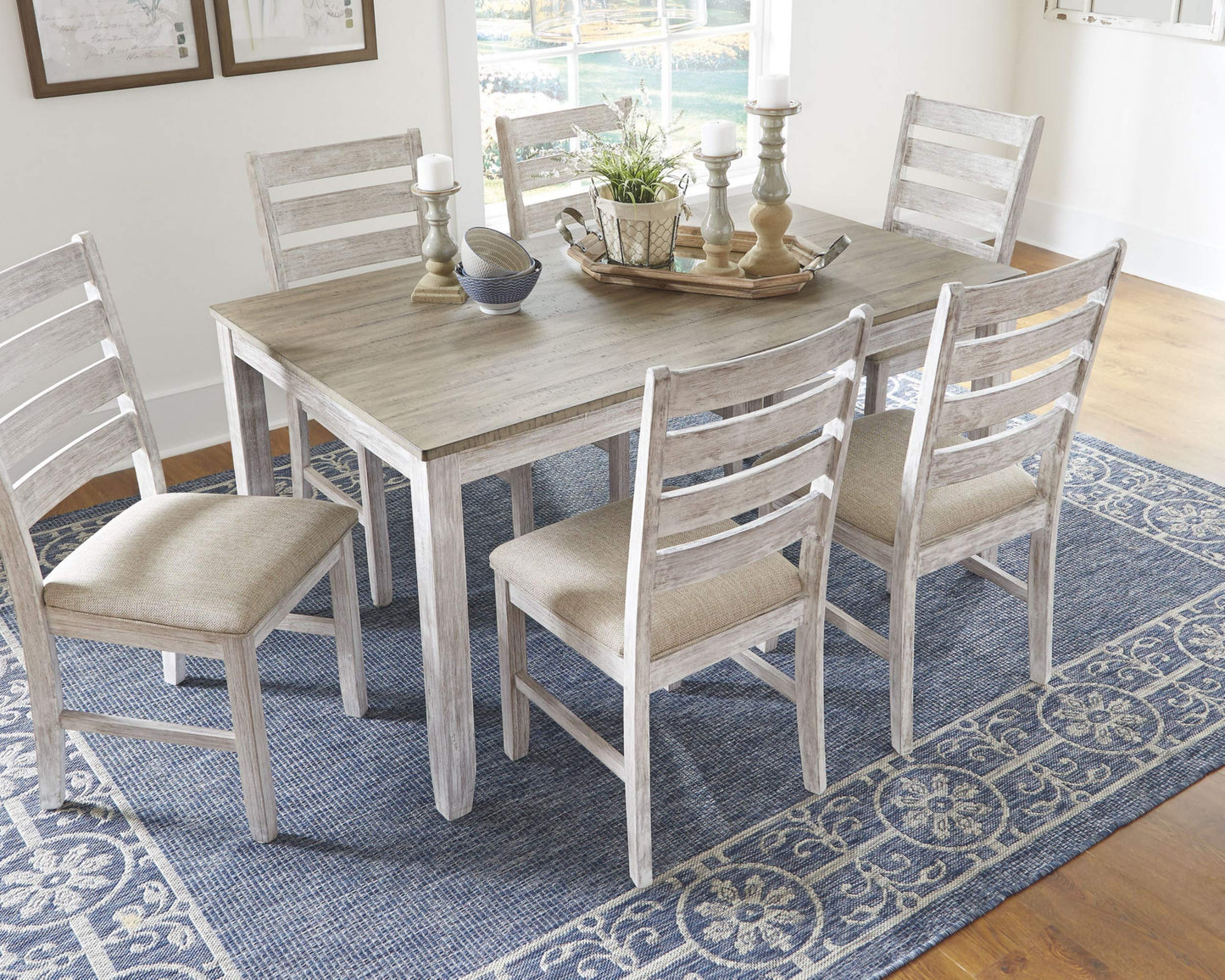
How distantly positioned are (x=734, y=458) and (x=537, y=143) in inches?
64.9

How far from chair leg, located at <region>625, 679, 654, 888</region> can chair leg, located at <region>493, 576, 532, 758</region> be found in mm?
350

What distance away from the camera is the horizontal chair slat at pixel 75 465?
2059mm

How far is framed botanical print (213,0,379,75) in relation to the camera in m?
3.36

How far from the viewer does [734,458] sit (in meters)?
1.80

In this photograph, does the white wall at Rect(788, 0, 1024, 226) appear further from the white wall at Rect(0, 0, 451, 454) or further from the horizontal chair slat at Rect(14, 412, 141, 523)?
the horizontal chair slat at Rect(14, 412, 141, 523)

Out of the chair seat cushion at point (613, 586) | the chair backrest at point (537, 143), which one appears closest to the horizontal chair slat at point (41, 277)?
the chair seat cushion at point (613, 586)

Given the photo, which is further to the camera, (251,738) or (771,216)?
(771,216)

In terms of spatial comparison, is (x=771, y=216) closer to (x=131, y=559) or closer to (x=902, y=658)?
(x=902, y=658)

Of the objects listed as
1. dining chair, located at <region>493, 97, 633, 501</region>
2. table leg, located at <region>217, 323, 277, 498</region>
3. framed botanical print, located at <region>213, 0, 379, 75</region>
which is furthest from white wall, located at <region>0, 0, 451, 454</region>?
table leg, located at <region>217, 323, 277, 498</region>

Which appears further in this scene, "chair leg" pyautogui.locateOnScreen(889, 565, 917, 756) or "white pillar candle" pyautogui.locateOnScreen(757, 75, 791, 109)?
"white pillar candle" pyautogui.locateOnScreen(757, 75, 791, 109)

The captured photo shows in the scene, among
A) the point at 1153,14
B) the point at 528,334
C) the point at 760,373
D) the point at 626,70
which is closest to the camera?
the point at 760,373

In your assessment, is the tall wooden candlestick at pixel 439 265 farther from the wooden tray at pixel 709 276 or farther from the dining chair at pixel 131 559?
the dining chair at pixel 131 559

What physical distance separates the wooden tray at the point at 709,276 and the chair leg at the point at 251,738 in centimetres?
112

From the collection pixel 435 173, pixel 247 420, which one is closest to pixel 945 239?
pixel 435 173
